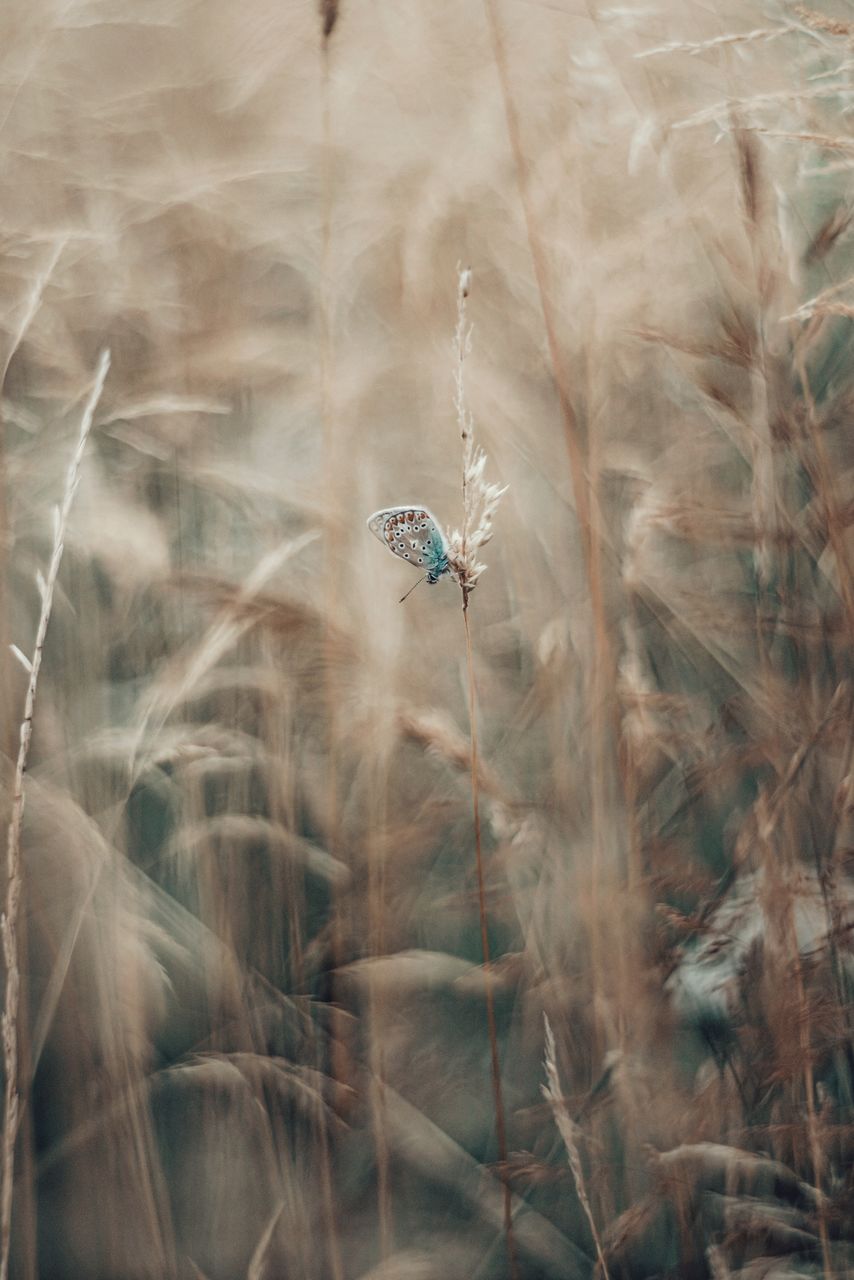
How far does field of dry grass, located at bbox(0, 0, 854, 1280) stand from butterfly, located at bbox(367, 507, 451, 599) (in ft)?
0.08

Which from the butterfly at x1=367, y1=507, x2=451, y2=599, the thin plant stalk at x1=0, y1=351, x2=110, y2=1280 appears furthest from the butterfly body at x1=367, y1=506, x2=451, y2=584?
the thin plant stalk at x1=0, y1=351, x2=110, y2=1280

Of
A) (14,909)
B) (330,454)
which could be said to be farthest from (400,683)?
(14,909)

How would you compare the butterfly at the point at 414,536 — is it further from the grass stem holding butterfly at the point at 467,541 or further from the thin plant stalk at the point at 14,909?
the thin plant stalk at the point at 14,909

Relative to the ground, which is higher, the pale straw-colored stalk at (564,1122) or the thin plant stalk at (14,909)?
the thin plant stalk at (14,909)

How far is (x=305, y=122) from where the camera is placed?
0.97 meters

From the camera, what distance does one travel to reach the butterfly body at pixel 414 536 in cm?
93

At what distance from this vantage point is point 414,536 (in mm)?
938

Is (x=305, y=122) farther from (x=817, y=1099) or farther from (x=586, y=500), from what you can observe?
(x=817, y=1099)

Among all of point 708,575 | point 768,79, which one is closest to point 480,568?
point 708,575

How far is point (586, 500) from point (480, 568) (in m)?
0.17

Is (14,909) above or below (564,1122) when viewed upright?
above

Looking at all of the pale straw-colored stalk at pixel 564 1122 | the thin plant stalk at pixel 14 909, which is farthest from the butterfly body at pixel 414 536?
the pale straw-colored stalk at pixel 564 1122

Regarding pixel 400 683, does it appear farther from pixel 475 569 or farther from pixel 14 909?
pixel 14 909

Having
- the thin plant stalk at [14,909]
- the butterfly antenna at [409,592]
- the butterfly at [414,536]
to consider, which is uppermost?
the butterfly at [414,536]
